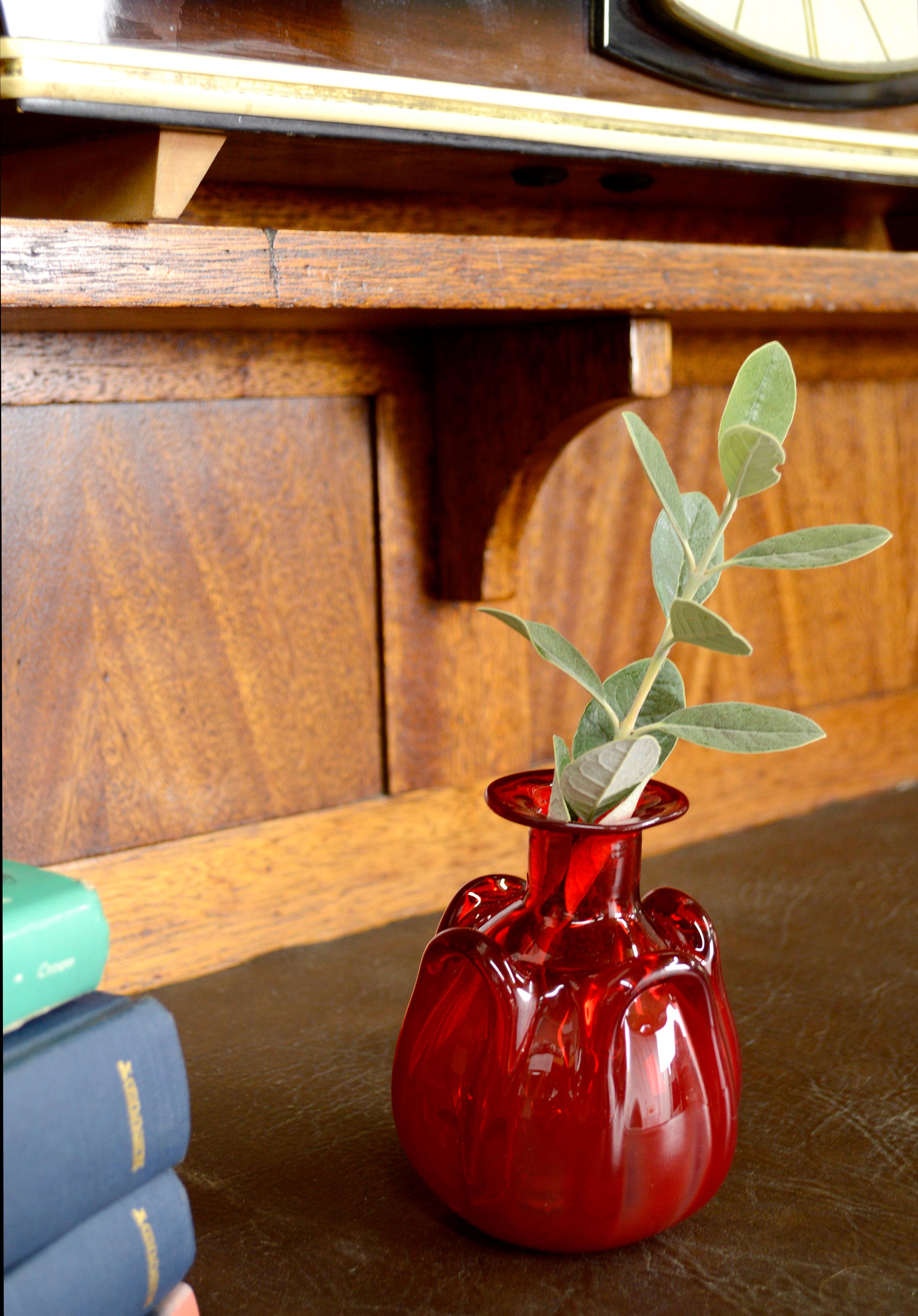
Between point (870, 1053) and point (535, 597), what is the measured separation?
499 mm

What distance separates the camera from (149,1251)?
18.5 inches

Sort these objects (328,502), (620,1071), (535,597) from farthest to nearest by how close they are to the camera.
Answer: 1. (535,597)
2. (328,502)
3. (620,1071)

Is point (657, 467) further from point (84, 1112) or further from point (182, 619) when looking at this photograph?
point (182, 619)

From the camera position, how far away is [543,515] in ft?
3.65

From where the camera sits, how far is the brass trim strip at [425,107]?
588 millimetres

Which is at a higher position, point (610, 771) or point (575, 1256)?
point (610, 771)

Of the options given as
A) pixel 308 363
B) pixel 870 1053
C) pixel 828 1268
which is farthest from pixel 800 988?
pixel 308 363

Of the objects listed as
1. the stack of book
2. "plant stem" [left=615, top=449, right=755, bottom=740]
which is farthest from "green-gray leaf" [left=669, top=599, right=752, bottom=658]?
the stack of book

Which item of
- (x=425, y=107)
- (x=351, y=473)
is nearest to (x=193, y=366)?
(x=351, y=473)

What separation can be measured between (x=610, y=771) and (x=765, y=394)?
0.17m

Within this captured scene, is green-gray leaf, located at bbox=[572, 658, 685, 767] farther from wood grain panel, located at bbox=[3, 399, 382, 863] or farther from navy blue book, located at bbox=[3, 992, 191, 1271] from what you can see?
wood grain panel, located at bbox=[3, 399, 382, 863]

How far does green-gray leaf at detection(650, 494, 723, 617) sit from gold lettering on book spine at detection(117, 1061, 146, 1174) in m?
0.29

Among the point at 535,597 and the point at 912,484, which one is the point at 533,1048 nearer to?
the point at 535,597

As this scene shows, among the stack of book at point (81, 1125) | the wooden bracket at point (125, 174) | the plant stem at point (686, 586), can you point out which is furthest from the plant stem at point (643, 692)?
the wooden bracket at point (125, 174)
